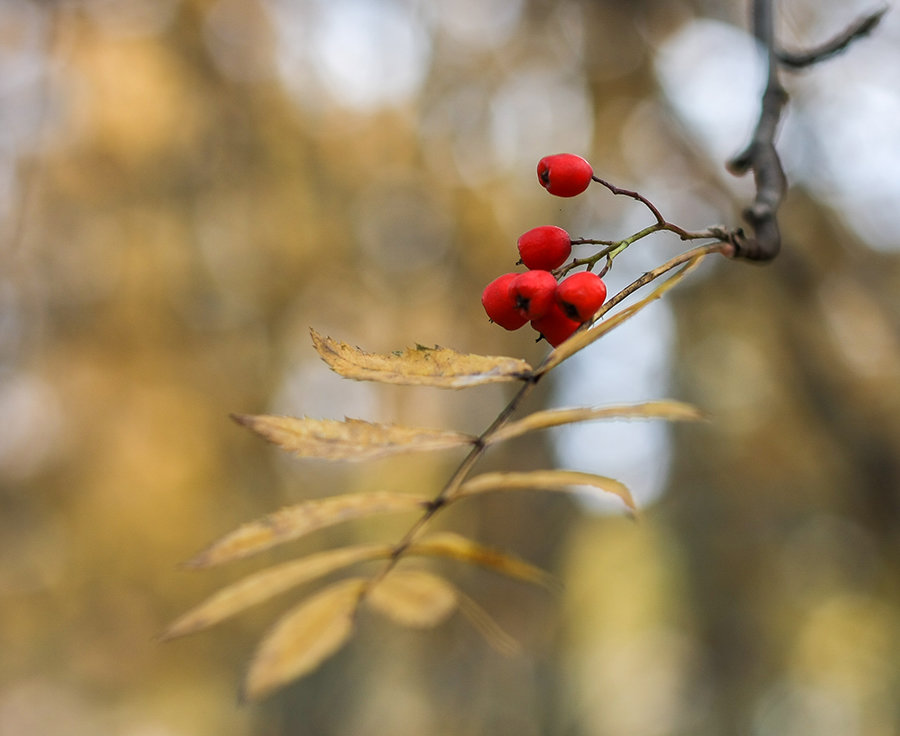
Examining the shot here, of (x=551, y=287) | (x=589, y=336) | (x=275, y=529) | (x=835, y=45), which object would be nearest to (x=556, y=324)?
(x=551, y=287)

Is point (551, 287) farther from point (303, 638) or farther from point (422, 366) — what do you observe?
point (303, 638)

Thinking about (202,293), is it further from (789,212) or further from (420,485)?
(789,212)

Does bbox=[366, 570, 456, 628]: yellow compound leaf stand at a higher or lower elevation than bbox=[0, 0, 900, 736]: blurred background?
lower

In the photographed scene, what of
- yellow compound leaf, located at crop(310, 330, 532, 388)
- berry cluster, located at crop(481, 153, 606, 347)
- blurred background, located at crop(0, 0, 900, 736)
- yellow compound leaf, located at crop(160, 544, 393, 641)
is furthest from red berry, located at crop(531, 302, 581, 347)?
blurred background, located at crop(0, 0, 900, 736)

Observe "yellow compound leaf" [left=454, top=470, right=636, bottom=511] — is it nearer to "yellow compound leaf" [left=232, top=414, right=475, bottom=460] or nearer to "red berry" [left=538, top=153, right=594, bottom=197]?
"yellow compound leaf" [left=232, top=414, right=475, bottom=460]

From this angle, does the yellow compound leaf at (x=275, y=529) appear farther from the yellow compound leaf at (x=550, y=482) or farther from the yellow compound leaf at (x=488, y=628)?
the yellow compound leaf at (x=488, y=628)

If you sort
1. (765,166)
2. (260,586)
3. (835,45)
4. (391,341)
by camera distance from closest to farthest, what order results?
(260,586) → (765,166) → (835,45) → (391,341)

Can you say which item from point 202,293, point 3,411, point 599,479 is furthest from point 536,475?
point 3,411

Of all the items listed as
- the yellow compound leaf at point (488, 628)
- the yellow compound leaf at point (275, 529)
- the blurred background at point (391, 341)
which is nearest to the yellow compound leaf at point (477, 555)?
the yellow compound leaf at point (488, 628)
